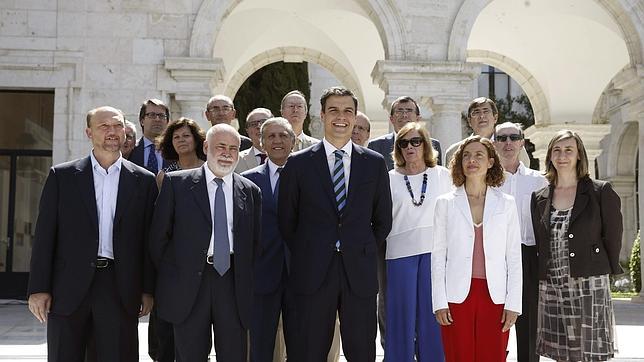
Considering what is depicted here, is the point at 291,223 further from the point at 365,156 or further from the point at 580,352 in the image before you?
the point at 580,352

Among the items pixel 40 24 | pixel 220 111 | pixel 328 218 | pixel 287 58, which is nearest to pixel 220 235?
pixel 328 218

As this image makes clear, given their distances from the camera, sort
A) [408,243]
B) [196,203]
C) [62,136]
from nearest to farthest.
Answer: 1. [196,203]
2. [408,243]
3. [62,136]

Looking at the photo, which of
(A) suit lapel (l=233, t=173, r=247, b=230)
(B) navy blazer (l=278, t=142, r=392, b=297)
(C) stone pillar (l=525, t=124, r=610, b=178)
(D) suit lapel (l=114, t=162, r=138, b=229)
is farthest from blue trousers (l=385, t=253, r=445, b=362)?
(C) stone pillar (l=525, t=124, r=610, b=178)

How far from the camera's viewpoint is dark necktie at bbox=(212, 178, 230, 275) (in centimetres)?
403

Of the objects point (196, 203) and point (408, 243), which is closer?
point (196, 203)

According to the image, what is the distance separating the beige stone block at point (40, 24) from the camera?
9.62 metres

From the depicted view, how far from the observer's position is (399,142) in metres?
4.86

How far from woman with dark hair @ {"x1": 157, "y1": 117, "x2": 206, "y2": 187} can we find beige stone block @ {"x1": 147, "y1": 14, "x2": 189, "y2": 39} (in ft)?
16.0

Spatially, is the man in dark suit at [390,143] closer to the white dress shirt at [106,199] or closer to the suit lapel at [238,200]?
the suit lapel at [238,200]

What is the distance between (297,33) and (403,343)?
10.2 m

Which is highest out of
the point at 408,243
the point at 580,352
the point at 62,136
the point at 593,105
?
the point at 593,105

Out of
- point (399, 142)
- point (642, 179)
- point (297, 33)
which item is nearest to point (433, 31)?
point (642, 179)

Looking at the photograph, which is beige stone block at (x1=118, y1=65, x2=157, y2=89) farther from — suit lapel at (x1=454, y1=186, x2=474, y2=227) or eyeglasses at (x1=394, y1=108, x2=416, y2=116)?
suit lapel at (x1=454, y1=186, x2=474, y2=227)

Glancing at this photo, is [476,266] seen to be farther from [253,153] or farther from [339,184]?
[253,153]
